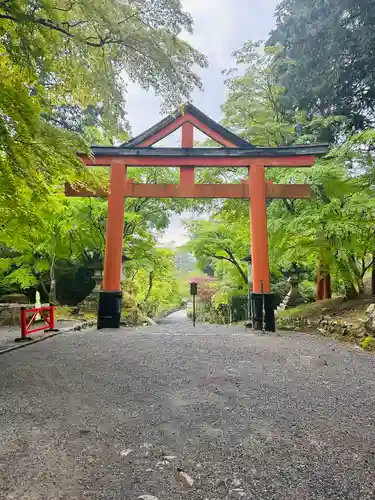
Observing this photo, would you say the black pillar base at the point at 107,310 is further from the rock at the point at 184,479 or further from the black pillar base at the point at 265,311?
the rock at the point at 184,479

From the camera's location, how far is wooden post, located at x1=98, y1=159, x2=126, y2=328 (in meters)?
8.70

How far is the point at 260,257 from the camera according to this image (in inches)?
343

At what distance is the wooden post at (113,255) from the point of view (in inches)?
342

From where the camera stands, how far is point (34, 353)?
547 cm

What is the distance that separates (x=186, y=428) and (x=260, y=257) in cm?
655

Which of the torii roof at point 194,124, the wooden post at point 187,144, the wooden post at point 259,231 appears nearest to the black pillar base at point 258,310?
the wooden post at point 259,231

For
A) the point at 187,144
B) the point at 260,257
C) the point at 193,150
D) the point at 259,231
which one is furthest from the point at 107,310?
the point at 187,144

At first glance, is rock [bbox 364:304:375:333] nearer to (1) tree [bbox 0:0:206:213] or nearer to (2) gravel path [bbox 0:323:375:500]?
(2) gravel path [bbox 0:323:375:500]

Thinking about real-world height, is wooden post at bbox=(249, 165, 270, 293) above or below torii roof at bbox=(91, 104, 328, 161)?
below

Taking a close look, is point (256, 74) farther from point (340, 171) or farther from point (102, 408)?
point (102, 408)

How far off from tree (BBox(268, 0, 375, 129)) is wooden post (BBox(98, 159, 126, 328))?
591cm

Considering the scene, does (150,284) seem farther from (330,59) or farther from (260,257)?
(330,59)

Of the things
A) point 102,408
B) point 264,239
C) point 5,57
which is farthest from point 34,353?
point 264,239

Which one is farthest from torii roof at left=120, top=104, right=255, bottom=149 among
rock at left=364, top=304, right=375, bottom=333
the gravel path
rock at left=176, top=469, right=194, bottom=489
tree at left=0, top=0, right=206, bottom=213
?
rock at left=176, top=469, right=194, bottom=489
